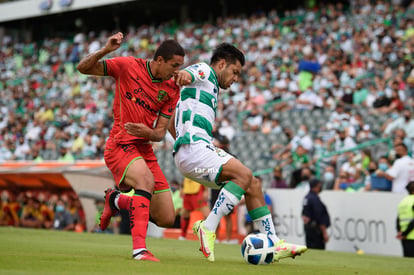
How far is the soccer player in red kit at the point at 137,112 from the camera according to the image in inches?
282

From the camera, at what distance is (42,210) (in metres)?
20.2

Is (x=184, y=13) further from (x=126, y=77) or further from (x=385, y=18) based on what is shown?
(x=126, y=77)

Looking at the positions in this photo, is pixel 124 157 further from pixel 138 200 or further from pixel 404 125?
pixel 404 125

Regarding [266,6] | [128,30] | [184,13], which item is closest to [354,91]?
[266,6]

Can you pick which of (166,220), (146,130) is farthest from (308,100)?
(146,130)

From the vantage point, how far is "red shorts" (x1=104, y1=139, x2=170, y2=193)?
726 cm

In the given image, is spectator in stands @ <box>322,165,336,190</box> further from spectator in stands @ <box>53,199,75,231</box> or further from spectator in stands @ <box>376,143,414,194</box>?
spectator in stands @ <box>53,199,75,231</box>

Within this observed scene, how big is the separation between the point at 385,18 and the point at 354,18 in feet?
5.16

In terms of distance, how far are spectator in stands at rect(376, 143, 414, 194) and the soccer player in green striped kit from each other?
7022mm

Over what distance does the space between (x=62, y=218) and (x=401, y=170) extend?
9.42m

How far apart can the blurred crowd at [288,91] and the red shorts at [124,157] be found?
769cm

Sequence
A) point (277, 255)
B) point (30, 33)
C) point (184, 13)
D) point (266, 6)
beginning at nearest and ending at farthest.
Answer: point (277, 255)
point (266, 6)
point (184, 13)
point (30, 33)

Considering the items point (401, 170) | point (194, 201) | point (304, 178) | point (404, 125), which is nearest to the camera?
point (401, 170)

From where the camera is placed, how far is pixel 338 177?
16.2 meters
